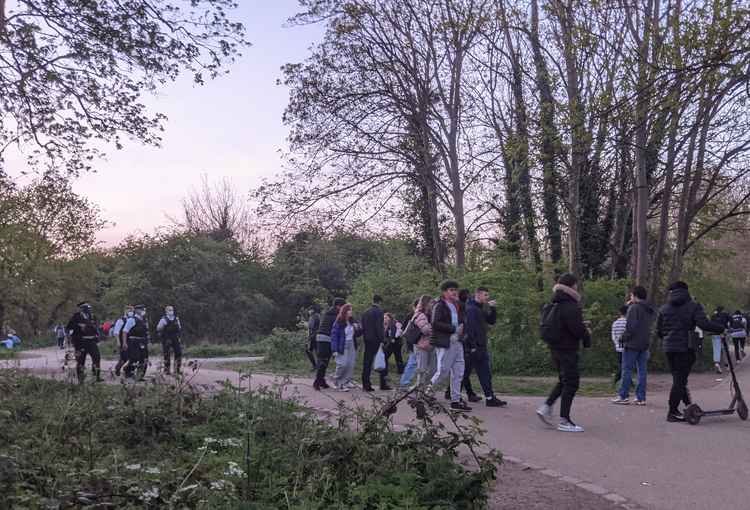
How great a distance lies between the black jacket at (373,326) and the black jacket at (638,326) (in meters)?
4.66

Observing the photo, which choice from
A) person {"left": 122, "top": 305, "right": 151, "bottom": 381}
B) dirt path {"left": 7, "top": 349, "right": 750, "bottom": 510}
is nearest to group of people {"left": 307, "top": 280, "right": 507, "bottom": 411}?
dirt path {"left": 7, "top": 349, "right": 750, "bottom": 510}

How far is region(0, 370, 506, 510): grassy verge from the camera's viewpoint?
4.43 meters

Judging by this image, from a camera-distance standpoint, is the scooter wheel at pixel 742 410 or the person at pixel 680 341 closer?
the person at pixel 680 341

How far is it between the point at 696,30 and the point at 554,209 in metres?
13.4

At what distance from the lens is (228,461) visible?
18.4 ft

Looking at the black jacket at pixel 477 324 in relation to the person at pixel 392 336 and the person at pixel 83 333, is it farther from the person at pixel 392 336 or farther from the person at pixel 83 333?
the person at pixel 83 333

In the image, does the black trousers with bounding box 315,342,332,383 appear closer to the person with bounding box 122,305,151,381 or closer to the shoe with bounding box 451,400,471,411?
the person with bounding box 122,305,151,381

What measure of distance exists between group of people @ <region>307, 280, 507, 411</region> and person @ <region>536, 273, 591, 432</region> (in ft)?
4.63

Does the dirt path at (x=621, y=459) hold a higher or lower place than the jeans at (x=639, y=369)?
lower

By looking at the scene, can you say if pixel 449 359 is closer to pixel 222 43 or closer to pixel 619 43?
pixel 222 43

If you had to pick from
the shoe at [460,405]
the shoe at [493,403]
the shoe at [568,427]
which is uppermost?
the shoe at [460,405]

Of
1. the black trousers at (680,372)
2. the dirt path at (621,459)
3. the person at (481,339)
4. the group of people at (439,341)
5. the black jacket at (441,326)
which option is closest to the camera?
the dirt path at (621,459)

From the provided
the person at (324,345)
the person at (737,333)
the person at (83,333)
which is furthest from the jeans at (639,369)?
the person at (737,333)

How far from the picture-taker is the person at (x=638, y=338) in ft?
36.7
